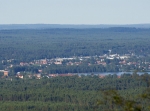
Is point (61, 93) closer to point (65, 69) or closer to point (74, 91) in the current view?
point (74, 91)

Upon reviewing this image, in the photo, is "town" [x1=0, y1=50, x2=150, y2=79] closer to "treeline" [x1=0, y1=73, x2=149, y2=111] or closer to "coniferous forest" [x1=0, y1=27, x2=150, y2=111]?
"coniferous forest" [x1=0, y1=27, x2=150, y2=111]

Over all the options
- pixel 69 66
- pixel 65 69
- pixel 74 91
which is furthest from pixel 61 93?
pixel 69 66

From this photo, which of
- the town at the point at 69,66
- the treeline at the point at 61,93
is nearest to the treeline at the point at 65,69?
the town at the point at 69,66

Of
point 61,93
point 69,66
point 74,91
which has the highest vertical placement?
point 61,93

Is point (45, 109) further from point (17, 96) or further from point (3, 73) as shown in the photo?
point (3, 73)

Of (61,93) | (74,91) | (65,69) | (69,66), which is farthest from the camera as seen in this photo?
(69,66)

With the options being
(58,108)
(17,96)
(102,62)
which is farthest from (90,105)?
(102,62)

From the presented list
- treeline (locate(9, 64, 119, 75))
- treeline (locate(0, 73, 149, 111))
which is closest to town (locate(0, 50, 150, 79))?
treeline (locate(9, 64, 119, 75))

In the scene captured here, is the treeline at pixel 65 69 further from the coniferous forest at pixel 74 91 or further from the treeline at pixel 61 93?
the treeline at pixel 61 93
